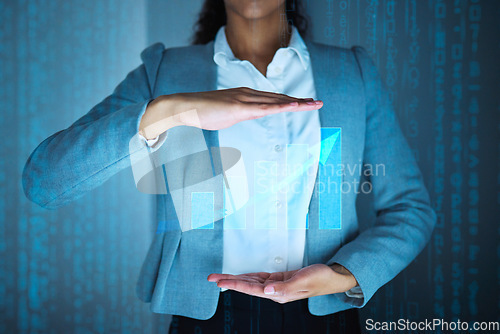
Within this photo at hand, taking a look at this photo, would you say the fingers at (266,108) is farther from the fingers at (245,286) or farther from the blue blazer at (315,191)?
the fingers at (245,286)

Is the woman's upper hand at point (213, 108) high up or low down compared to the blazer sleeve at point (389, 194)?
up

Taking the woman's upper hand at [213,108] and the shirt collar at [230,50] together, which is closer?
the woman's upper hand at [213,108]

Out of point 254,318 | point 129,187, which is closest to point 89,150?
point 129,187

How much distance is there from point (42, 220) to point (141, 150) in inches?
7.1

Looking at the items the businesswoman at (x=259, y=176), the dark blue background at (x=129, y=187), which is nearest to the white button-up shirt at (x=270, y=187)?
the businesswoman at (x=259, y=176)

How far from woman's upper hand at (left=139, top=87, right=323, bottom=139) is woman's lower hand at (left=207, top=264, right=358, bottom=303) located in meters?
0.18

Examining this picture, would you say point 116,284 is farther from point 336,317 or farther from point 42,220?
point 336,317

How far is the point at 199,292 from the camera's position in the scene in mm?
458

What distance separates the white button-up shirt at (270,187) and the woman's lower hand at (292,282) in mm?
19

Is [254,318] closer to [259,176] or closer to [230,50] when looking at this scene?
[259,176]

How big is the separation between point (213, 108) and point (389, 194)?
27 cm

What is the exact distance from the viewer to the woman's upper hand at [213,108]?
1.19 ft

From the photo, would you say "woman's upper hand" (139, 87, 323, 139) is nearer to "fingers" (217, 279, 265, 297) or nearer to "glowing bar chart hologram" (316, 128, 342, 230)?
"glowing bar chart hologram" (316, 128, 342, 230)

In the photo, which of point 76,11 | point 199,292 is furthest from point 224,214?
point 76,11
